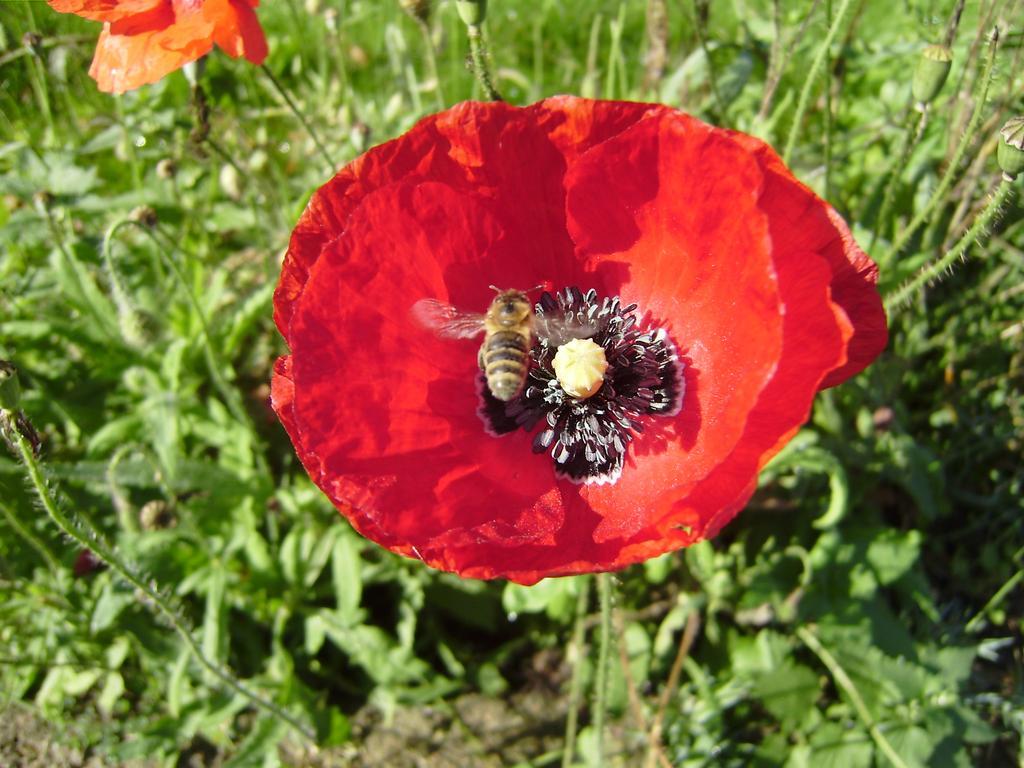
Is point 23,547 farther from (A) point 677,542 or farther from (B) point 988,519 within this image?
Result: (B) point 988,519

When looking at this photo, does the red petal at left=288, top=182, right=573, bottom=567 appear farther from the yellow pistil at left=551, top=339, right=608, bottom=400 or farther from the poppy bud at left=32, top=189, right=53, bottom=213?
the poppy bud at left=32, top=189, right=53, bottom=213

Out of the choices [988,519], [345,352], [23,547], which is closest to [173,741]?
[23,547]

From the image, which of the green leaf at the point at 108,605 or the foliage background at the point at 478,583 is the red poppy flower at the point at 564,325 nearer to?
the foliage background at the point at 478,583

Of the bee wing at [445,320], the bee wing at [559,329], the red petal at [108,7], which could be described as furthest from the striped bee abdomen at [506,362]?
the red petal at [108,7]

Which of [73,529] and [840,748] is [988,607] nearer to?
[840,748]

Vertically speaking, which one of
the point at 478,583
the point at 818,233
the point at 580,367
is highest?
the point at 818,233

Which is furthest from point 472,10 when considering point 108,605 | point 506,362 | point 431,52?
point 108,605

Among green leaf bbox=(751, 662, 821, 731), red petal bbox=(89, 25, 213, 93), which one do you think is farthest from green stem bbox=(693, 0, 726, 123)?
green leaf bbox=(751, 662, 821, 731)
